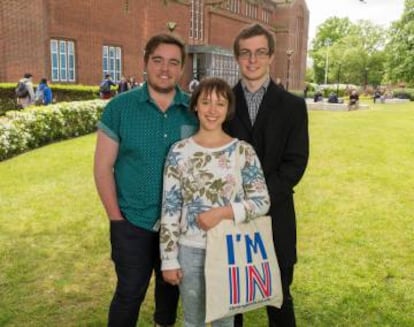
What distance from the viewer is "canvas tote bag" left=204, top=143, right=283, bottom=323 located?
2371 millimetres

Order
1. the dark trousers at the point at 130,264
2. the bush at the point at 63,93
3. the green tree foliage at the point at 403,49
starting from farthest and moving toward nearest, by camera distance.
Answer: the green tree foliage at the point at 403,49 → the bush at the point at 63,93 → the dark trousers at the point at 130,264

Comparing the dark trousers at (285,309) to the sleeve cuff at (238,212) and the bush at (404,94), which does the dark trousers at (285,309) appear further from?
the bush at (404,94)

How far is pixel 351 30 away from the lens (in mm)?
90625

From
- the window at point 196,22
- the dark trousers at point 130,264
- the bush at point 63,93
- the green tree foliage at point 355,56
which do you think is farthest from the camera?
the green tree foliage at point 355,56

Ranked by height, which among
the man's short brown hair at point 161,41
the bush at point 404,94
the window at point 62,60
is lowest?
the man's short brown hair at point 161,41

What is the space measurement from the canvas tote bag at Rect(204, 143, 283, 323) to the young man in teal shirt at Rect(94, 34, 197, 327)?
0.47 metres

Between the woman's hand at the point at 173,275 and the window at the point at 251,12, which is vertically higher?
the window at the point at 251,12

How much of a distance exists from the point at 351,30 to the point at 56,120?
87016mm

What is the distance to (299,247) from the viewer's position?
5.61 metres

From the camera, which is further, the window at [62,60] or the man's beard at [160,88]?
the window at [62,60]

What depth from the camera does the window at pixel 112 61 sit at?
28.1 m

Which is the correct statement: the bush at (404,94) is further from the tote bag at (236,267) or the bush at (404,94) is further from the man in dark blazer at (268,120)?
the tote bag at (236,267)

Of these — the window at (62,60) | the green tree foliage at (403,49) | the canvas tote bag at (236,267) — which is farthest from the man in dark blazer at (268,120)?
the green tree foliage at (403,49)

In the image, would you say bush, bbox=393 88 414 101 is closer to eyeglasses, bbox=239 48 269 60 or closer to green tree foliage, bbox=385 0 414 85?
green tree foliage, bbox=385 0 414 85
